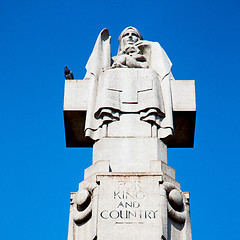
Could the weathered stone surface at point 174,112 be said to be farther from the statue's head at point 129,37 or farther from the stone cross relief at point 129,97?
the statue's head at point 129,37

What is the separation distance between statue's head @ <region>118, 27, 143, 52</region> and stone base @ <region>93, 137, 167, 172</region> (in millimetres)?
3726


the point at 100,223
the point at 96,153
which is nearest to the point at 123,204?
the point at 100,223

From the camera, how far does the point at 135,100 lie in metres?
16.6

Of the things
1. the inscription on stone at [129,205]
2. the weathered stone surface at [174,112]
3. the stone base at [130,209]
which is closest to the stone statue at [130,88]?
the weathered stone surface at [174,112]

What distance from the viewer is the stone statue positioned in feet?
53.8

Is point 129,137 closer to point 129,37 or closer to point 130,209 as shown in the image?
point 130,209

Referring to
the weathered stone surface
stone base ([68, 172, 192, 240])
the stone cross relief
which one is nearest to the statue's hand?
the stone cross relief

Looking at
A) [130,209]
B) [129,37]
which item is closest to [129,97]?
[129,37]

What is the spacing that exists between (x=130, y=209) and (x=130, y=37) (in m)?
6.07

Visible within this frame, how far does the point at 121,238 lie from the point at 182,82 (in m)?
5.18

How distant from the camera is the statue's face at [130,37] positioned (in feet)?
61.3

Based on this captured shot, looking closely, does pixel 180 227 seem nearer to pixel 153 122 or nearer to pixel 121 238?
pixel 121 238

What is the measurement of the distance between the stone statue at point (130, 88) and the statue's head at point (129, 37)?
0.22m

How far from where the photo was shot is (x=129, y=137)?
52.7ft
